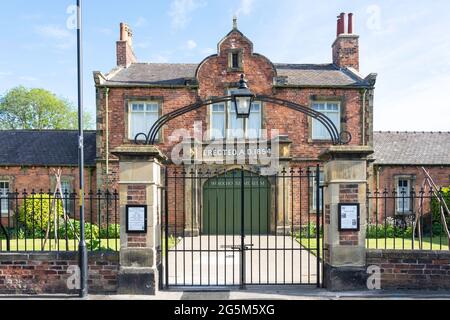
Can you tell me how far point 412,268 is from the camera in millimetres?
6879

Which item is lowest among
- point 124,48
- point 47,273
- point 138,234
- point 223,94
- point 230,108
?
point 47,273

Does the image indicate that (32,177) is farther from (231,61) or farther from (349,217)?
(349,217)

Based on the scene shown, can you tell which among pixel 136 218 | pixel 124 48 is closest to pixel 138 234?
pixel 136 218

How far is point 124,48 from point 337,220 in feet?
48.8

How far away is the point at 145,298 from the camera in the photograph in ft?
21.4

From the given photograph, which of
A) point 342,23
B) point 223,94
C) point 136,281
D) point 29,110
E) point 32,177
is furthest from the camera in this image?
point 29,110

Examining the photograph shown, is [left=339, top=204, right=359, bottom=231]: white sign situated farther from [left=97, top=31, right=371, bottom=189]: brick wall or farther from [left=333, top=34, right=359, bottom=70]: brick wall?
[left=333, top=34, right=359, bottom=70]: brick wall

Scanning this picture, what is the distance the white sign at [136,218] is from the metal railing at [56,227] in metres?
0.31

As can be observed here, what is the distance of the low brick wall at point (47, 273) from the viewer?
22.3 feet

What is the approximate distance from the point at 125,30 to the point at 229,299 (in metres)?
16.2

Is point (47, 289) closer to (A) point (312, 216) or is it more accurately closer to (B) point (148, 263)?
(B) point (148, 263)

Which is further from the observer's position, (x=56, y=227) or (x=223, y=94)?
(x=223, y=94)

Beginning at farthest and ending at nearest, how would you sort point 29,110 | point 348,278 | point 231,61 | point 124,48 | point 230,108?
point 29,110 < point 124,48 < point 231,61 < point 230,108 < point 348,278

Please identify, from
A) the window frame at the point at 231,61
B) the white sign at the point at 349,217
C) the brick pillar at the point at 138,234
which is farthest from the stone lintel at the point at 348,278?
the window frame at the point at 231,61
